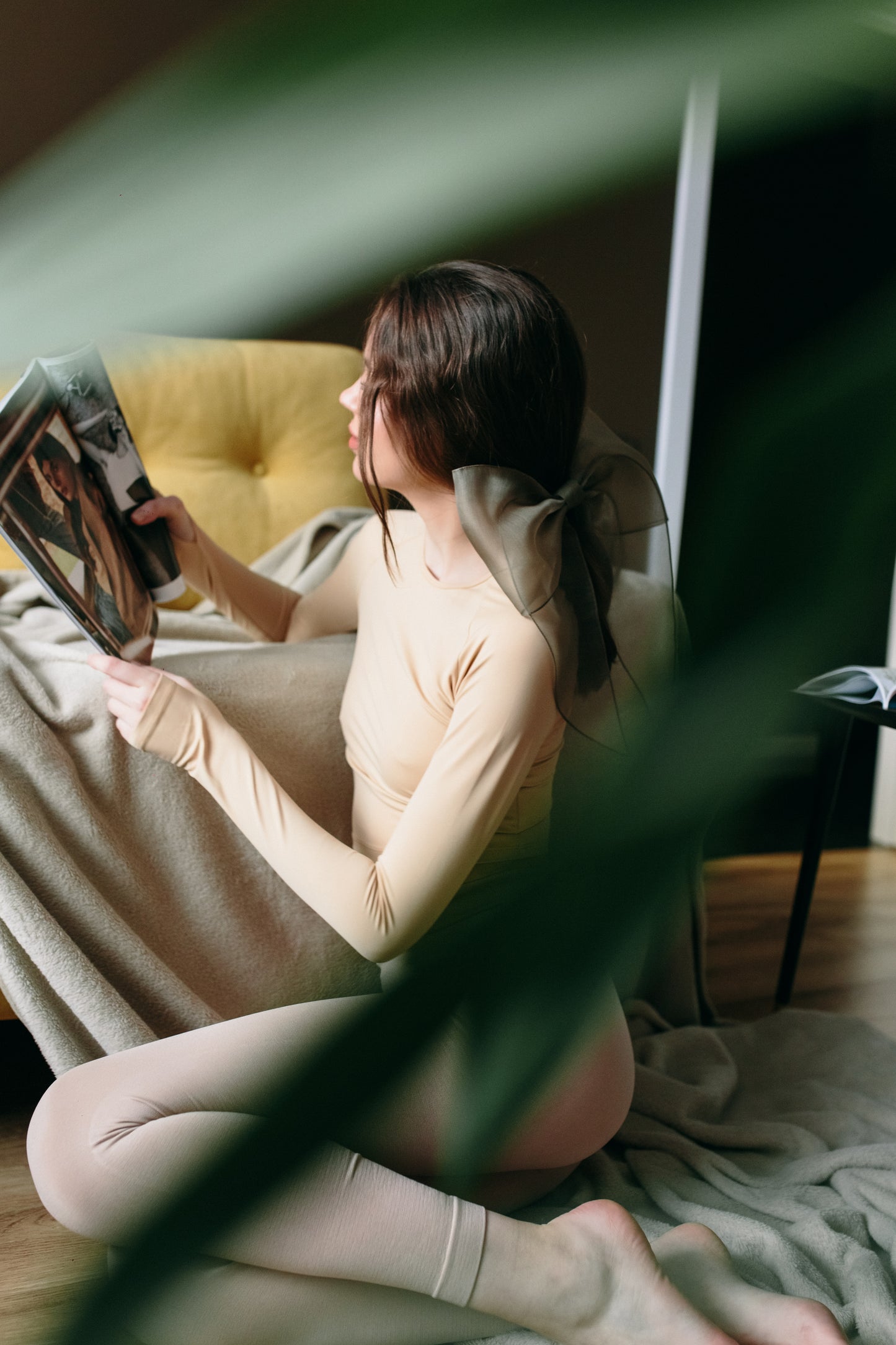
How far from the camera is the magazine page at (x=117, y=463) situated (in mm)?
826

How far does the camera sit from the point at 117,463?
0.95 metres

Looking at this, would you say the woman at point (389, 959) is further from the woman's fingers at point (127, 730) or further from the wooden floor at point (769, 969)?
the wooden floor at point (769, 969)

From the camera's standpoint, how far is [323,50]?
0.32ft

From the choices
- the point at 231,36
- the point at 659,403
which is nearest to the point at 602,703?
the point at 231,36

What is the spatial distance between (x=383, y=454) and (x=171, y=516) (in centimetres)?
32

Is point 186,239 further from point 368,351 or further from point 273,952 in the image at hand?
point 273,952

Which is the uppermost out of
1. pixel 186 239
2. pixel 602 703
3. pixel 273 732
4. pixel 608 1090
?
pixel 186 239

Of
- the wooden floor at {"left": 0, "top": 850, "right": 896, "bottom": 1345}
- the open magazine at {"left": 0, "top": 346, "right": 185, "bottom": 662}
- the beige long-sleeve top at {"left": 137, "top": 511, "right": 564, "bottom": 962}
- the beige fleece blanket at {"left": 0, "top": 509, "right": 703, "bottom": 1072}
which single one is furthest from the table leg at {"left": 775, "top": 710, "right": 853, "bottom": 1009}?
the open magazine at {"left": 0, "top": 346, "right": 185, "bottom": 662}

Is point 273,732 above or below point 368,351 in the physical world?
below

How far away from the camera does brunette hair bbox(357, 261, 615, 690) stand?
2.44ft

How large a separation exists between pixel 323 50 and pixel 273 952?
956 millimetres

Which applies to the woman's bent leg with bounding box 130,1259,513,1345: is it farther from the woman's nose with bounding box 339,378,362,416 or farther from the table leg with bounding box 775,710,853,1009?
the table leg with bounding box 775,710,853,1009

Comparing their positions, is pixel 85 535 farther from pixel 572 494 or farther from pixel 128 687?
pixel 572 494

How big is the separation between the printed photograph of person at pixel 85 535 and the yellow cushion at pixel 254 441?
0.59m
